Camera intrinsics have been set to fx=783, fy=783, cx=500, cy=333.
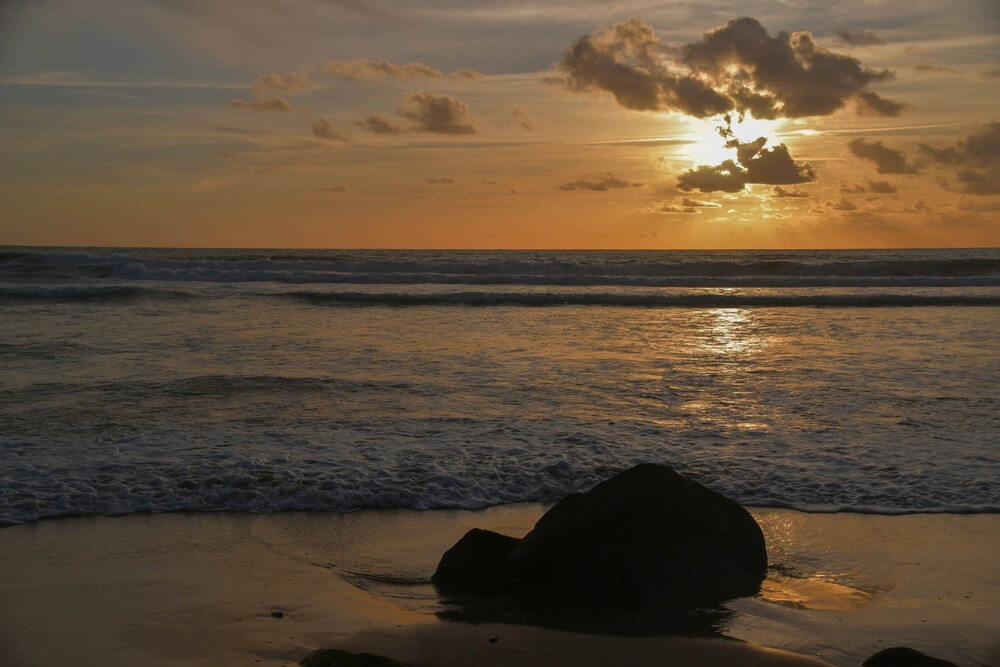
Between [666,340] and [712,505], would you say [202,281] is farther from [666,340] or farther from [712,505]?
[712,505]

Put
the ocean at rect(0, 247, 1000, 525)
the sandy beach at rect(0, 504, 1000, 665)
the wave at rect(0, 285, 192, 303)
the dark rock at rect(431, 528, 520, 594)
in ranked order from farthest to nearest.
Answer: the wave at rect(0, 285, 192, 303) < the ocean at rect(0, 247, 1000, 525) < the dark rock at rect(431, 528, 520, 594) < the sandy beach at rect(0, 504, 1000, 665)

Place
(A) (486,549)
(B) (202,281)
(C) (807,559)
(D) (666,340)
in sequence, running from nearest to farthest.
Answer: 1. (A) (486,549)
2. (C) (807,559)
3. (D) (666,340)
4. (B) (202,281)

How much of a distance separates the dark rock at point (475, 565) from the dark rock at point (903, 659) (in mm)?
2106

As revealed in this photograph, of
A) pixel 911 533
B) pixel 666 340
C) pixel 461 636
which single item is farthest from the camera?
pixel 666 340

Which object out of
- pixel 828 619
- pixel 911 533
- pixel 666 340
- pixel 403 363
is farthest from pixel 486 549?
pixel 666 340

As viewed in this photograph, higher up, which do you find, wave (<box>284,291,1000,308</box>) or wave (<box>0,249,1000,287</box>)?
wave (<box>0,249,1000,287</box>)

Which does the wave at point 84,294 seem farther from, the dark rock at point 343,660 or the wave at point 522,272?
the dark rock at point 343,660

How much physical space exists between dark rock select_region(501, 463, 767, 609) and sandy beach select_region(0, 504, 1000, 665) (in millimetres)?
268

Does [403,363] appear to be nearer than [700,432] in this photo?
No

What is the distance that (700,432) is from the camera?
887cm

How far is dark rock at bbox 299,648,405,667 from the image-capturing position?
12.3 feet

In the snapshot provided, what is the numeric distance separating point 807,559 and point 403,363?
28.5 feet

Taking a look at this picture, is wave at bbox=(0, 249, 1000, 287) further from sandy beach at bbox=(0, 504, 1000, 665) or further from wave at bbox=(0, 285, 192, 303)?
sandy beach at bbox=(0, 504, 1000, 665)

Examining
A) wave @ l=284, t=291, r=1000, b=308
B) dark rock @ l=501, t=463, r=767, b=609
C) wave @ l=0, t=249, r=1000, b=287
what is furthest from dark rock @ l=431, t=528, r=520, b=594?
wave @ l=0, t=249, r=1000, b=287
